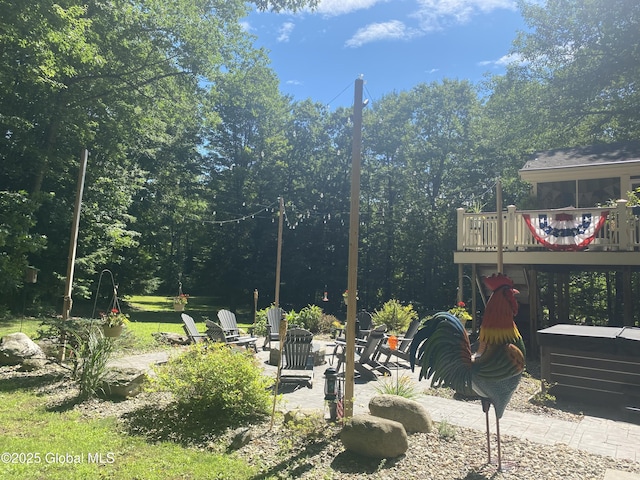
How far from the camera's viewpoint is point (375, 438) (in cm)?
408

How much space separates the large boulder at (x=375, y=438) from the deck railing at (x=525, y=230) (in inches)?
265

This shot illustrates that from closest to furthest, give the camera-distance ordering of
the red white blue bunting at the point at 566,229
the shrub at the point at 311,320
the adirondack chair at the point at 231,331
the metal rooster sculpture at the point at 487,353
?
the metal rooster sculpture at the point at 487,353 → the red white blue bunting at the point at 566,229 → the adirondack chair at the point at 231,331 → the shrub at the point at 311,320

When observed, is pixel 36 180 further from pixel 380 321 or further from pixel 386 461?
pixel 386 461

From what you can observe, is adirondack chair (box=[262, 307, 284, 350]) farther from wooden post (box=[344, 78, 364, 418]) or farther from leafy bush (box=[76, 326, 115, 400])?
wooden post (box=[344, 78, 364, 418])

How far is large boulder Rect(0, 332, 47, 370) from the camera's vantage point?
7.35 metres

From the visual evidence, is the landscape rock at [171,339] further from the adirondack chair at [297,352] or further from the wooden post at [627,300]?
the wooden post at [627,300]

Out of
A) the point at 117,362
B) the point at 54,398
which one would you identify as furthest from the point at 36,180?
the point at 54,398

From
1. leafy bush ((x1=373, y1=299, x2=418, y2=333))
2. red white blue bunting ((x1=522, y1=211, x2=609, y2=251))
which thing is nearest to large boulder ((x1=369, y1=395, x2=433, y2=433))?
red white blue bunting ((x1=522, y1=211, x2=609, y2=251))

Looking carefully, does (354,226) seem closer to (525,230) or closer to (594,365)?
(594,365)

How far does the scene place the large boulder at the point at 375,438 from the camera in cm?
408

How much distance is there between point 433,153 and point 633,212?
21.0m

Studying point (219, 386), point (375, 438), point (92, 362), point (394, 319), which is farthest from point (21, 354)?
point (394, 319)

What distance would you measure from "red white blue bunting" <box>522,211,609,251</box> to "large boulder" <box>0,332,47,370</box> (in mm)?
10939

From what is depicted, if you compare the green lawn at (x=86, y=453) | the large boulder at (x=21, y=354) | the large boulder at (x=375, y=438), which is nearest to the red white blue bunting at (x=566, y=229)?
the large boulder at (x=375, y=438)
